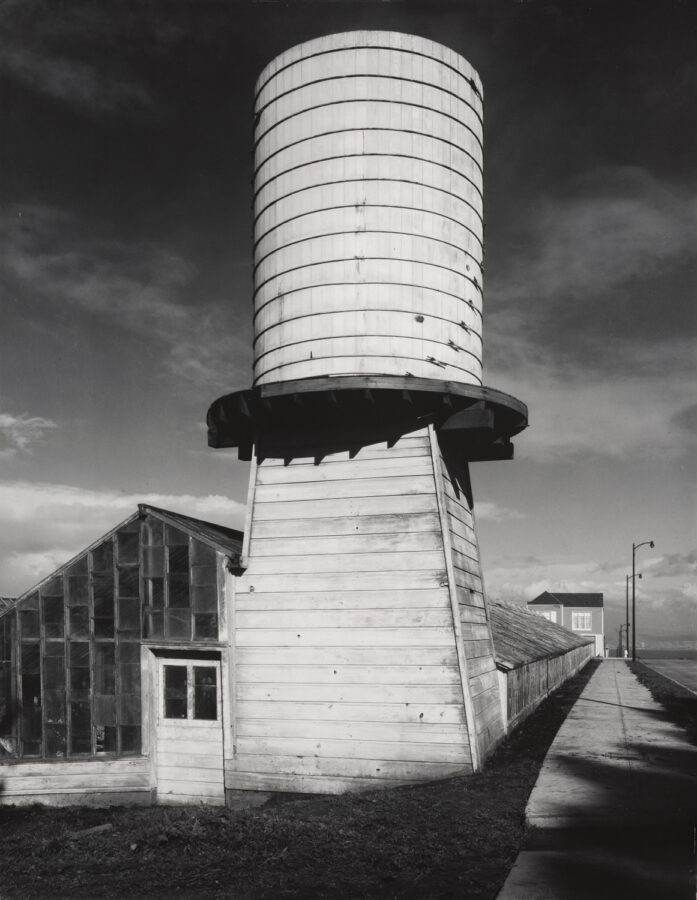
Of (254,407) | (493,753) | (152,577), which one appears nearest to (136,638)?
(152,577)

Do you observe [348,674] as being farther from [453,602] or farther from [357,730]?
[453,602]

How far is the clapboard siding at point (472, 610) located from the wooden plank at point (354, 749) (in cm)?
57

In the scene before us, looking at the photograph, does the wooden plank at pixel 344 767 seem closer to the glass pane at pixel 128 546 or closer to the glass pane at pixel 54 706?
the glass pane at pixel 54 706

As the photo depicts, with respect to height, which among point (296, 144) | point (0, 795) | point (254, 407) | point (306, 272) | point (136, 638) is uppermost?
point (296, 144)

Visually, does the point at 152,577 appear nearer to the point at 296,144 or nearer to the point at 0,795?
the point at 0,795

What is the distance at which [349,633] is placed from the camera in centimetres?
1223

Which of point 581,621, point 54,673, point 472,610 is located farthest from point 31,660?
point 581,621

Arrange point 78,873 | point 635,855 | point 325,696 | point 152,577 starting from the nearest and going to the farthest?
1. point 635,855
2. point 78,873
3. point 325,696
4. point 152,577

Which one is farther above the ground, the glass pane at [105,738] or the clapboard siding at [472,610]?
the clapboard siding at [472,610]

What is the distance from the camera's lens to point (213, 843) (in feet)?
27.8

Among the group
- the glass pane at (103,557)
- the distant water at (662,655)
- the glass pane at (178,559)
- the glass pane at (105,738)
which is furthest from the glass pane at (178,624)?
the distant water at (662,655)

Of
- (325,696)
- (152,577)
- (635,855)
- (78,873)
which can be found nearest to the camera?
(635,855)

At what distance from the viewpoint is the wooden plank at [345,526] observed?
12266 mm

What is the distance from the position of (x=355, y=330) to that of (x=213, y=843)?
7.80 meters
